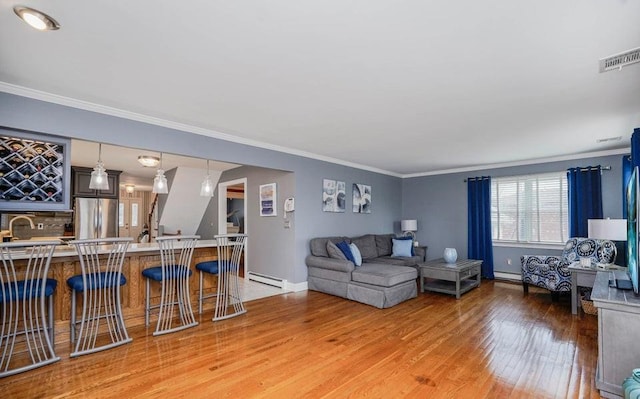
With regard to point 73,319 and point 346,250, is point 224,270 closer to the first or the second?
point 73,319

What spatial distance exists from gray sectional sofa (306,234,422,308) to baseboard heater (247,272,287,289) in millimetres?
492

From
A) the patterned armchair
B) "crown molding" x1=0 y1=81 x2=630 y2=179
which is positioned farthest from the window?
the patterned armchair

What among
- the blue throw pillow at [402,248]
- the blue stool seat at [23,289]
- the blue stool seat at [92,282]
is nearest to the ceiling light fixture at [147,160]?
the blue stool seat at [92,282]

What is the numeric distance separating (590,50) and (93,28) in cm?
326

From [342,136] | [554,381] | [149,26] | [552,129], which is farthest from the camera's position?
[342,136]

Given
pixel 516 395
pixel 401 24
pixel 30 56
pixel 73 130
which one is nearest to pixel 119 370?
pixel 73 130

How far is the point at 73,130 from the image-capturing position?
2.97m

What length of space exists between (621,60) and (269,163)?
12.9ft

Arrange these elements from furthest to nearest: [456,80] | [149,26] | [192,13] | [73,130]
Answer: [73,130], [456,80], [149,26], [192,13]

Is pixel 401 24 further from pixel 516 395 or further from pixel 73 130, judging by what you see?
pixel 73 130

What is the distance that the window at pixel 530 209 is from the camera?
5.71m

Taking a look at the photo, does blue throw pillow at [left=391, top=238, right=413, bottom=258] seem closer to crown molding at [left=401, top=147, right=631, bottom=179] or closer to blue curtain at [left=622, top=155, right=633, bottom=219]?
crown molding at [left=401, top=147, right=631, bottom=179]

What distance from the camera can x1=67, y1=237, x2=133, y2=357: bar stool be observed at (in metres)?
2.86

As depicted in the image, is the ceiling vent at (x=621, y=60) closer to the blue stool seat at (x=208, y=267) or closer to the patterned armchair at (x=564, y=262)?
the patterned armchair at (x=564, y=262)
